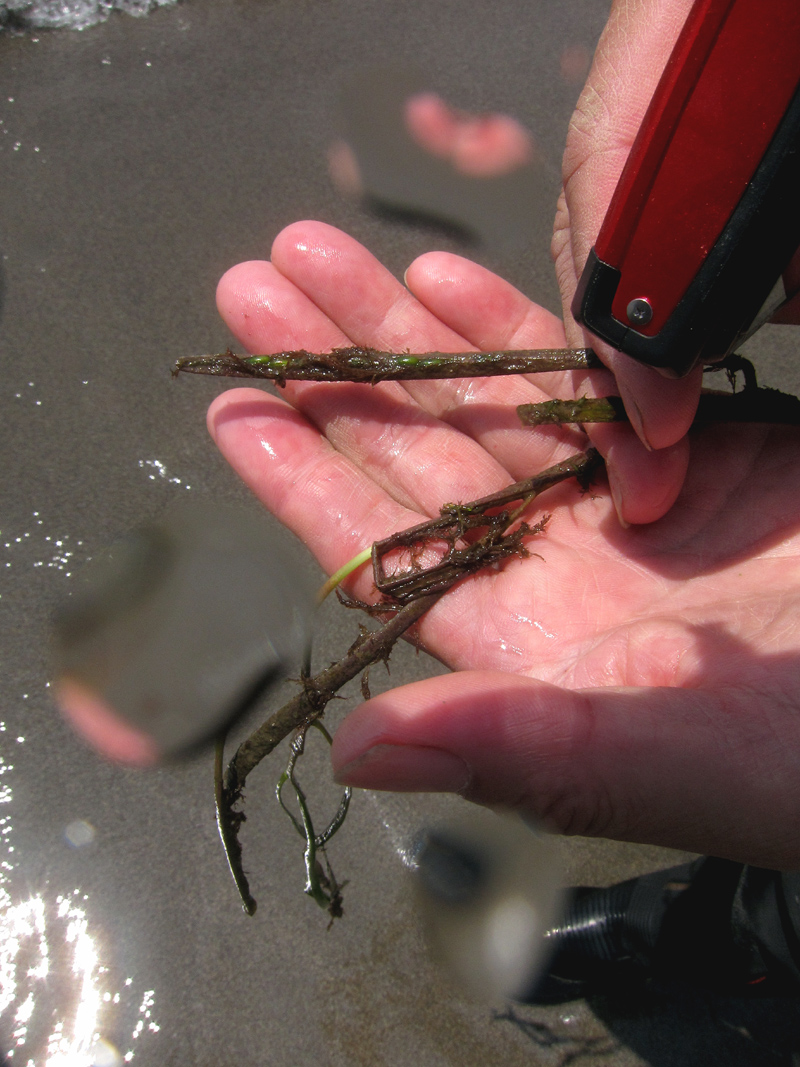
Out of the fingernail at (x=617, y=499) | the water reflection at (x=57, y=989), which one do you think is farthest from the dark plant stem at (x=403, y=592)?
the water reflection at (x=57, y=989)

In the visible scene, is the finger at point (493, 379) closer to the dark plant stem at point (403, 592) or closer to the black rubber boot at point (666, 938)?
the dark plant stem at point (403, 592)

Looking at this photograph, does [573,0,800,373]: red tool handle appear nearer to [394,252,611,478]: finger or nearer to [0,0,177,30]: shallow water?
[394,252,611,478]: finger

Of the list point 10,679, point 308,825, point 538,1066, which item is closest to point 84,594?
point 10,679

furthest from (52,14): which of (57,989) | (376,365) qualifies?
(57,989)

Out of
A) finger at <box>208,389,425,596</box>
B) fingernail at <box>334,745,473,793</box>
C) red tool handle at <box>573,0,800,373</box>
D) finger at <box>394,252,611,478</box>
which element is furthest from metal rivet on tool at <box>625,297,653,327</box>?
fingernail at <box>334,745,473,793</box>

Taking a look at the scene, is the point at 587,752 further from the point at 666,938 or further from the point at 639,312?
the point at 666,938

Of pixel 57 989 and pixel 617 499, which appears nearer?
pixel 617 499

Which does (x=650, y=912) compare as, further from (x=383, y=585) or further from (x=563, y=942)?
(x=383, y=585)
